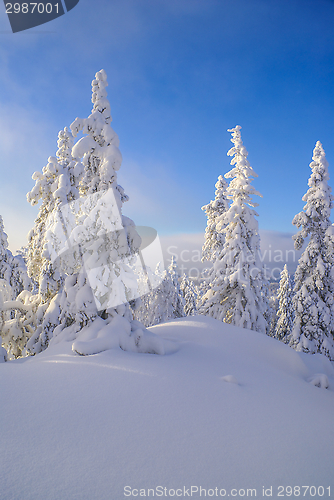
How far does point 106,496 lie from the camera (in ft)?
8.21

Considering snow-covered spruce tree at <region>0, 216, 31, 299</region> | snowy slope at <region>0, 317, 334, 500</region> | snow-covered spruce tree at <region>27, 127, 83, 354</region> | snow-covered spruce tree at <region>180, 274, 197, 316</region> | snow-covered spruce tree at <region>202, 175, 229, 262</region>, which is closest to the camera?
snowy slope at <region>0, 317, 334, 500</region>

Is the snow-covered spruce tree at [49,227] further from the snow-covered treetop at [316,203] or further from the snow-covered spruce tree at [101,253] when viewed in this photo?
the snow-covered treetop at [316,203]

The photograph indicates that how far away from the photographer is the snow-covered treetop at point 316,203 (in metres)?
14.9

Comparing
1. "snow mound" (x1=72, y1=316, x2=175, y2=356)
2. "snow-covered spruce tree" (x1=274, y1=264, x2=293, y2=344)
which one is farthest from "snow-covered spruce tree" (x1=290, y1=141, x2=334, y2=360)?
"snow-covered spruce tree" (x1=274, y1=264, x2=293, y2=344)

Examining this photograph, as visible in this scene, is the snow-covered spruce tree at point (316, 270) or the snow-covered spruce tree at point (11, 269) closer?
A: the snow-covered spruce tree at point (316, 270)

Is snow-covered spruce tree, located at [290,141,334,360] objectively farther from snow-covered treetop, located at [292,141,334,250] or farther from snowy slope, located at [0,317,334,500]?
snowy slope, located at [0,317,334,500]

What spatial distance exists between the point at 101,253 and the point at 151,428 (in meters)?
5.55

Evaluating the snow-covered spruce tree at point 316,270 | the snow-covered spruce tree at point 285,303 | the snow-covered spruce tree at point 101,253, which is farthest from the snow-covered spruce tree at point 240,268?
the snow-covered spruce tree at point 285,303

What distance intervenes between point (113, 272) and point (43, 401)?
4568 millimetres

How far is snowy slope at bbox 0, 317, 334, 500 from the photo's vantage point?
2.73 m

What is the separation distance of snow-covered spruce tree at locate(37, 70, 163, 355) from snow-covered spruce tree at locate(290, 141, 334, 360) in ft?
36.9

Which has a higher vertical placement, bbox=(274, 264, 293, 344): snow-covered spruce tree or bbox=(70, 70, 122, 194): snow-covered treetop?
bbox=(70, 70, 122, 194): snow-covered treetop

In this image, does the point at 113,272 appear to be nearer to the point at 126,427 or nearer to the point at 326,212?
the point at 126,427

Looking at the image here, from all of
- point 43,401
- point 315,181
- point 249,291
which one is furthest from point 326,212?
point 43,401
